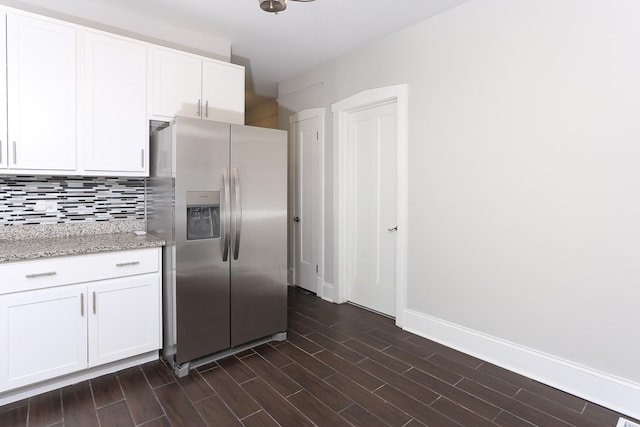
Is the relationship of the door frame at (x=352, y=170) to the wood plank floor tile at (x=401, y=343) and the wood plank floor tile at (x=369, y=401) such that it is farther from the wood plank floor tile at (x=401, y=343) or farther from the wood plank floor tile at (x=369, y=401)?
the wood plank floor tile at (x=369, y=401)

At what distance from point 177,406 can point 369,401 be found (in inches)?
46.0

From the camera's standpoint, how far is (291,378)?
2414mm

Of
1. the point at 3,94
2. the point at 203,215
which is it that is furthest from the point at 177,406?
the point at 3,94

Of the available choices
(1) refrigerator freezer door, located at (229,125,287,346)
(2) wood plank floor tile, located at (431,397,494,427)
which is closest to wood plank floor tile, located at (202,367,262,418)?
(1) refrigerator freezer door, located at (229,125,287,346)

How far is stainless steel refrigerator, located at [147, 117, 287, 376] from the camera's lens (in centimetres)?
246

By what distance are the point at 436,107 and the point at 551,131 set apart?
3.03 ft

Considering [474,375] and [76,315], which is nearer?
[76,315]

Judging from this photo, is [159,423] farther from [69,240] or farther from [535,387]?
[535,387]

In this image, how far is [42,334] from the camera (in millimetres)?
2154

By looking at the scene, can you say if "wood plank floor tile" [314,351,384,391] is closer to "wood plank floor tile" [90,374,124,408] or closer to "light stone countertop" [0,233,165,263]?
"wood plank floor tile" [90,374,124,408]

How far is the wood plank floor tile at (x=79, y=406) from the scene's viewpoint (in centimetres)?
194

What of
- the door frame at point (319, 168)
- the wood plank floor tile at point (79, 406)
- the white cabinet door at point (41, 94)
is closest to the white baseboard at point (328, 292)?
the door frame at point (319, 168)

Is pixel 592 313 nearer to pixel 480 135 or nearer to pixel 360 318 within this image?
pixel 480 135

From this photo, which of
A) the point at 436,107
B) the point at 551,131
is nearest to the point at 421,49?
the point at 436,107
